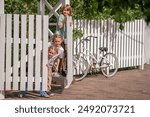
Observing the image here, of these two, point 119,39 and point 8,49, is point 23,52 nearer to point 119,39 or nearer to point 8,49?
point 8,49

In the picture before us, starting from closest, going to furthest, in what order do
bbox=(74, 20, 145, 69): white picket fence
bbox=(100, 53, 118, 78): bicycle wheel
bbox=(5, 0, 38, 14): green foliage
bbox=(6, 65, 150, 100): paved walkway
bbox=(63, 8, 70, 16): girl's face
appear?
1. bbox=(6, 65, 150, 100): paved walkway
2. bbox=(63, 8, 70, 16): girl's face
3. bbox=(5, 0, 38, 14): green foliage
4. bbox=(100, 53, 118, 78): bicycle wheel
5. bbox=(74, 20, 145, 69): white picket fence

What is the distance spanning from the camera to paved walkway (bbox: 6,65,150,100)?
432 inches

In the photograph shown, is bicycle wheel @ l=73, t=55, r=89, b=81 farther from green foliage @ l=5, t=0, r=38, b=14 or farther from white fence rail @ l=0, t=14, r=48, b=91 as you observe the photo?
white fence rail @ l=0, t=14, r=48, b=91

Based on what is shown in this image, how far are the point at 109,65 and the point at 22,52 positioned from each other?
4134 mm

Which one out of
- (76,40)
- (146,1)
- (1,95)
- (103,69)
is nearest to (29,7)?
(76,40)

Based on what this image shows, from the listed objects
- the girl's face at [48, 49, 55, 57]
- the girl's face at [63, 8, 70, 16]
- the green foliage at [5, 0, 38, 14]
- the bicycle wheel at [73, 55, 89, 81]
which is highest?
the green foliage at [5, 0, 38, 14]

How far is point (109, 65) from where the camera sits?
1399 centimetres

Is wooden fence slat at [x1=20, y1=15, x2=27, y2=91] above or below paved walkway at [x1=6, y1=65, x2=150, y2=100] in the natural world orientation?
above

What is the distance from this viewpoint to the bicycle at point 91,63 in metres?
13.3

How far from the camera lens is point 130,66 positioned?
15617 mm

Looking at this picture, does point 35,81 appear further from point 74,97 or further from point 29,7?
point 29,7

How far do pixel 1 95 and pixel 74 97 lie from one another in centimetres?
145

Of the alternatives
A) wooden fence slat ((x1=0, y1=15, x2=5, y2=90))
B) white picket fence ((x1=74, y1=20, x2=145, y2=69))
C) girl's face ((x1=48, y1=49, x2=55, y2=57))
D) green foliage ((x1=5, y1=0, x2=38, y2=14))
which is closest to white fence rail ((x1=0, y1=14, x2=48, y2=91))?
wooden fence slat ((x1=0, y1=15, x2=5, y2=90))

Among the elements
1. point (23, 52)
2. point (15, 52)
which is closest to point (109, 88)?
point (23, 52)
